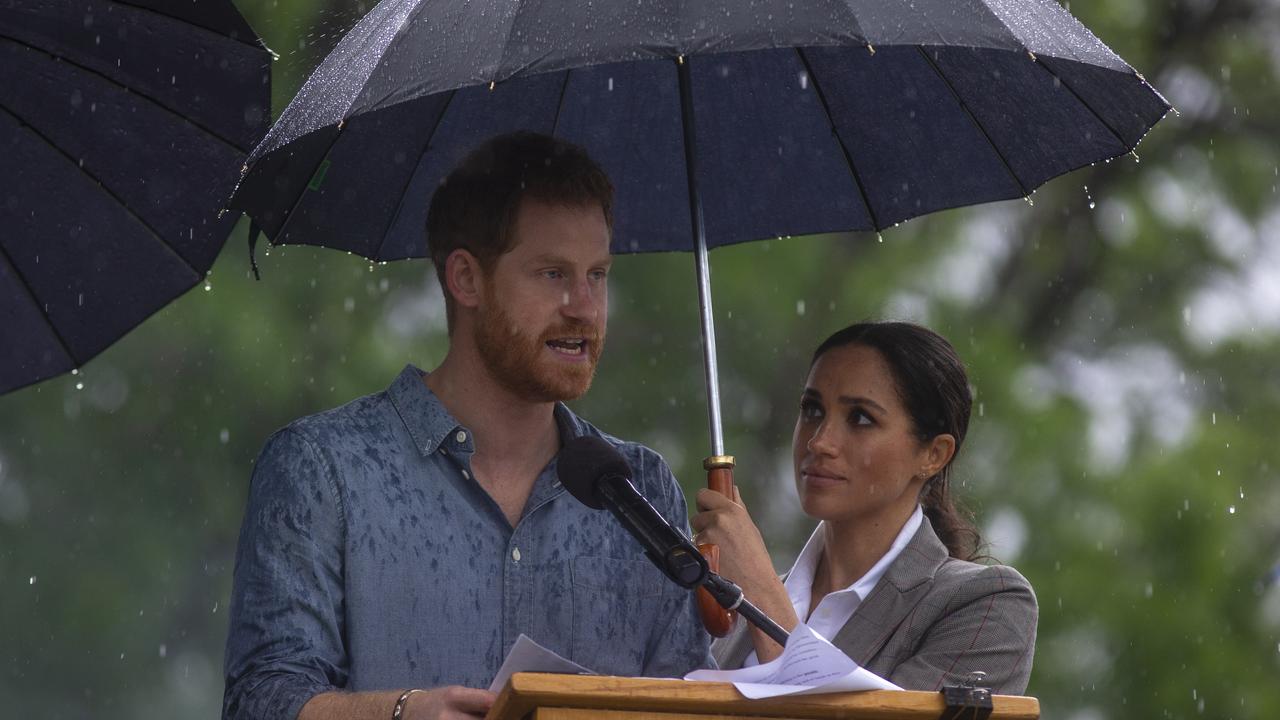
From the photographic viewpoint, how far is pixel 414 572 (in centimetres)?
358

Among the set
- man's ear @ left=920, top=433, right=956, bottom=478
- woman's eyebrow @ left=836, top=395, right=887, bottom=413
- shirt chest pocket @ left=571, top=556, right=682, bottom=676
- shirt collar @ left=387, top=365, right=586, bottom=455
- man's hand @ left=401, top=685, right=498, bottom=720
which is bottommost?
man's ear @ left=920, top=433, right=956, bottom=478

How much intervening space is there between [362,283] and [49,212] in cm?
634

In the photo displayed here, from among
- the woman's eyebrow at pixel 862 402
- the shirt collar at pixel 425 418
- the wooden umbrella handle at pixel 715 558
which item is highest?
the shirt collar at pixel 425 418

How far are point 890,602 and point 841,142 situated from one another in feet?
3.27

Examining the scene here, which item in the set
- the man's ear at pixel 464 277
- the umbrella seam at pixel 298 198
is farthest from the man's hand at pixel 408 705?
the umbrella seam at pixel 298 198

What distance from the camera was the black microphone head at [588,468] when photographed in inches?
130

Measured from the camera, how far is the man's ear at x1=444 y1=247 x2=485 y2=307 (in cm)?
386

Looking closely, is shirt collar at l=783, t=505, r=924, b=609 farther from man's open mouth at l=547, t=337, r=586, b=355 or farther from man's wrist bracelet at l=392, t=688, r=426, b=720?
man's wrist bracelet at l=392, t=688, r=426, b=720

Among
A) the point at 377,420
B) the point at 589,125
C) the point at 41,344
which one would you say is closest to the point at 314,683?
the point at 377,420

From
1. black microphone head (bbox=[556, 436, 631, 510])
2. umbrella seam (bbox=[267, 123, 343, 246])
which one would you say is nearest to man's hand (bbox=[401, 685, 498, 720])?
black microphone head (bbox=[556, 436, 631, 510])

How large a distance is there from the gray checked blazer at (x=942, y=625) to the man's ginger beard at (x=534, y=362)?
3.48ft

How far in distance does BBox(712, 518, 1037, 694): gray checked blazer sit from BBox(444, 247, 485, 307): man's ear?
3.89ft

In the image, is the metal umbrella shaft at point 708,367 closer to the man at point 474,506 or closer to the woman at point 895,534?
the man at point 474,506

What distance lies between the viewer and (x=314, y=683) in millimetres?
3344
